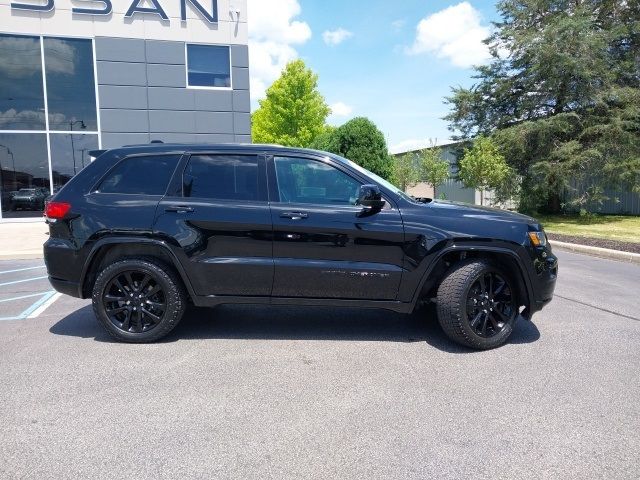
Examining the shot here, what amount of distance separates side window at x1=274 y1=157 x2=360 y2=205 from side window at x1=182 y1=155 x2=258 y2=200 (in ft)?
0.84

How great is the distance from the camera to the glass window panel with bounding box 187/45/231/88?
1619cm

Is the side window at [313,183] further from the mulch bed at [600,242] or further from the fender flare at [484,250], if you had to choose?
the mulch bed at [600,242]

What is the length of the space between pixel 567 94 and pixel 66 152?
61.5ft

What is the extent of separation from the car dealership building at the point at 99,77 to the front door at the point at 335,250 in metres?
13.3

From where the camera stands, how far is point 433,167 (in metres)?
27.0

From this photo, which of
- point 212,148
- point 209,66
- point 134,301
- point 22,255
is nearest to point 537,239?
point 212,148

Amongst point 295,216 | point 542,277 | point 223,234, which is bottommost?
point 542,277

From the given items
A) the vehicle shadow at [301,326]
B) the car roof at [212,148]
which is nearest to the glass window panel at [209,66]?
the vehicle shadow at [301,326]

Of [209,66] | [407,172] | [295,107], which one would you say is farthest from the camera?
[407,172]

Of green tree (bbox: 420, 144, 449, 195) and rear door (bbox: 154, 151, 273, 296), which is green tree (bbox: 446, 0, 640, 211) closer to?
green tree (bbox: 420, 144, 449, 195)

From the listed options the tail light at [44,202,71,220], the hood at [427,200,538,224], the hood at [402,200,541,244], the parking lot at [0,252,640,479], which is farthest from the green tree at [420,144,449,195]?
the tail light at [44,202,71,220]

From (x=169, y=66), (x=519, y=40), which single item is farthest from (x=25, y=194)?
(x=519, y=40)

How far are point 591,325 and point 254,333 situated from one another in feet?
11.8

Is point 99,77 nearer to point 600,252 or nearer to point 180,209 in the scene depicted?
point 180,209
